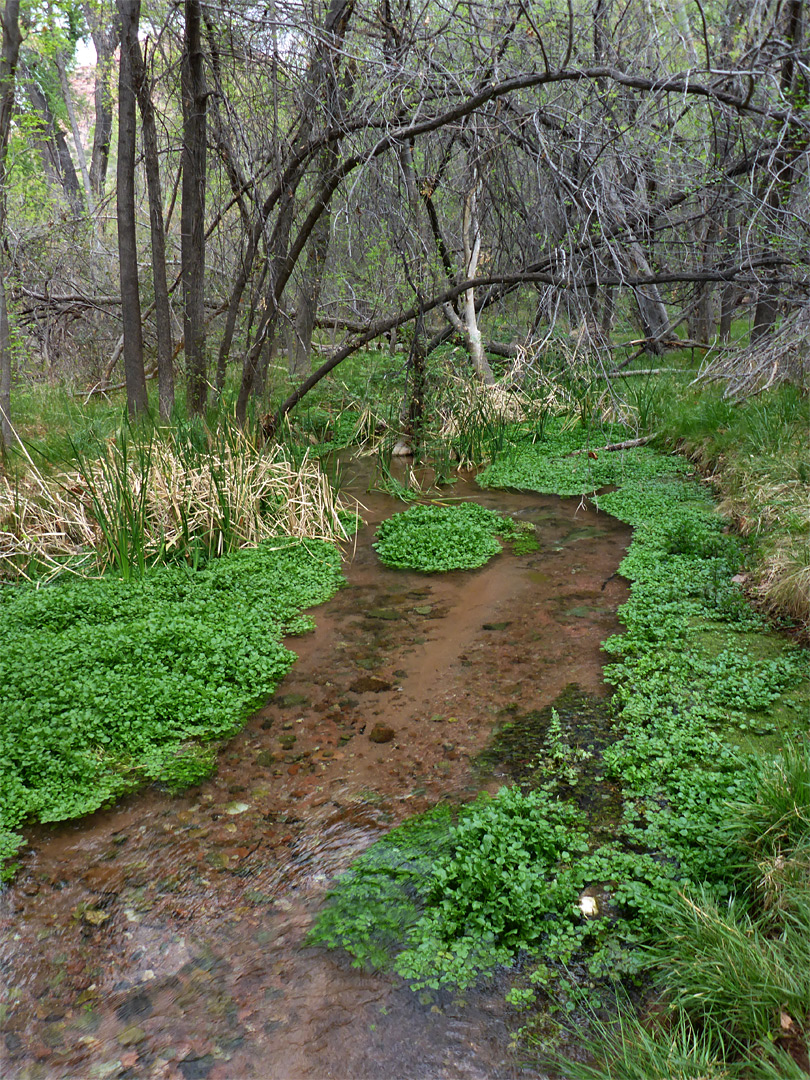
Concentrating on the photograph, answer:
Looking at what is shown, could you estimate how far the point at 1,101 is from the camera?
6473 millimetres

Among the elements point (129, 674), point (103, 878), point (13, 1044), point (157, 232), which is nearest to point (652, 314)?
point (157, 232)

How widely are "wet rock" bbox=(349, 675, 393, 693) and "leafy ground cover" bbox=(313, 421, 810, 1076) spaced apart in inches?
42.2

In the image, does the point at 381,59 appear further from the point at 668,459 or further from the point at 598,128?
the point at 668,459

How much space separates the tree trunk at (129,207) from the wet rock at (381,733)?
4.51 m

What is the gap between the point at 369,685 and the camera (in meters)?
4.20

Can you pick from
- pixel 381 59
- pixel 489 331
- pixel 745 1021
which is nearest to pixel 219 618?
pixel 745 1021

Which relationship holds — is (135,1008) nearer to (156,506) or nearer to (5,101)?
(156,506)

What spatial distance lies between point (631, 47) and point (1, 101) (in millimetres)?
7714

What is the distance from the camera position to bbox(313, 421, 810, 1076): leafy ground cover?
8.10 ft

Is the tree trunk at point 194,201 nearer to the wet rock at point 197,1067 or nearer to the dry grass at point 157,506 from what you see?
the dry grass at point 157,506

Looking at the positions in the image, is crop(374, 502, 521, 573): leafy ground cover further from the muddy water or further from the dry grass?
the muddy water

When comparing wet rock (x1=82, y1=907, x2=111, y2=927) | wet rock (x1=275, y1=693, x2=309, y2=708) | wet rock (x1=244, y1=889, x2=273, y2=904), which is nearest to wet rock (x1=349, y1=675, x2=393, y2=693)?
wet rock (x1=275, y1=693, x2=309, y2=708)

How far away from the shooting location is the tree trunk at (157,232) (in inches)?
260

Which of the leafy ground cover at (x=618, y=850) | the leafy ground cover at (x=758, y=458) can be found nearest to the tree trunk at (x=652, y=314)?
the leafy ground cover at (x=758, y=458)
